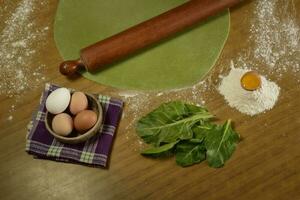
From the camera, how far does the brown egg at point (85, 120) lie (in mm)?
851

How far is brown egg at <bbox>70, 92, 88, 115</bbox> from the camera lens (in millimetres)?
866

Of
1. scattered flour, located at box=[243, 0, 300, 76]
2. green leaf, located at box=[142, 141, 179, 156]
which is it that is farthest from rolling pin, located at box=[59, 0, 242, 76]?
green leaf, located at box=[142, 141, 179, 156]

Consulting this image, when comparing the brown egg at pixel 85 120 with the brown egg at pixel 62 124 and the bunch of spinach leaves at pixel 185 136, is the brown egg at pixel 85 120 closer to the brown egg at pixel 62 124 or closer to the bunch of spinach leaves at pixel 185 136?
the brown egg at pixel 62 124

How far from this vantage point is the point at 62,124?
85 cm

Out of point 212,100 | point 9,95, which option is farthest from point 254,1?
point 9,95

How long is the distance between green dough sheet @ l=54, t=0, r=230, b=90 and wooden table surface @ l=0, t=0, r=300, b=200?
0.09 m

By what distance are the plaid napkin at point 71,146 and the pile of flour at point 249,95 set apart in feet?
0.98

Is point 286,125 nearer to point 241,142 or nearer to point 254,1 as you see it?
point 241,142

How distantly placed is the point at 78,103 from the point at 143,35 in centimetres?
27

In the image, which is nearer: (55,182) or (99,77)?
(55,182)

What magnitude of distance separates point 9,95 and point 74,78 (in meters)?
0.17

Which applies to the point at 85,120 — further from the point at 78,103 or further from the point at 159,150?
the point at 159,150

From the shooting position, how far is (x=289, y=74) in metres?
1.03

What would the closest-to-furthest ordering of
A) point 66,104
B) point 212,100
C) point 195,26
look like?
1. point 66,104
2. point 212,100
3. point 195,26
